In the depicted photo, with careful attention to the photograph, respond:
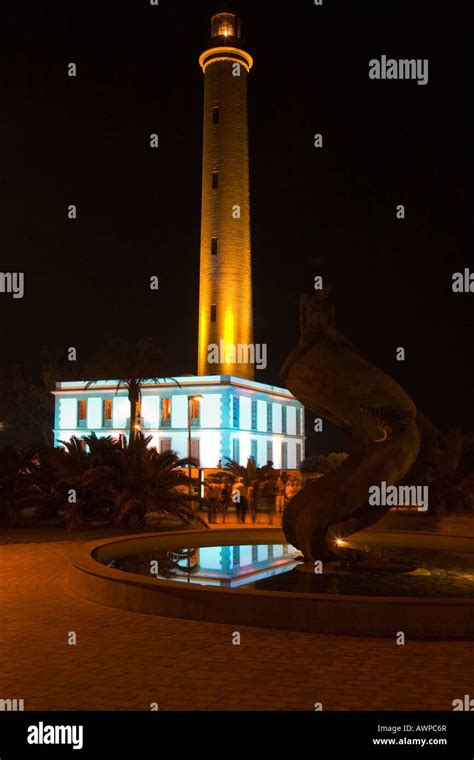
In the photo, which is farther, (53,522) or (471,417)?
(471,417)

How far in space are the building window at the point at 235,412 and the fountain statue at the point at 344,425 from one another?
99.1 feet

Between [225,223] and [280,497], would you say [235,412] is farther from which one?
[280,497]

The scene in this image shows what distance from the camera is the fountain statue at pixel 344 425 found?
830cm

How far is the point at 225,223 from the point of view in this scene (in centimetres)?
3931

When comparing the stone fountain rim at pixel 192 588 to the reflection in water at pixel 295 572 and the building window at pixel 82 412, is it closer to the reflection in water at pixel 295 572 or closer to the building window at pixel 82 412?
the reflection in water at pixel 295 572

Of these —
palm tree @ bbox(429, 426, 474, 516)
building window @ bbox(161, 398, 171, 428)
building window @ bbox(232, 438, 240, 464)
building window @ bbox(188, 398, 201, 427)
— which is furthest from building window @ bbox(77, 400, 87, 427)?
palm tree @ bbox(429, 426, 474, 516)

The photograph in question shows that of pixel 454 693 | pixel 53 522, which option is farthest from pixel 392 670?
pixel 53 522

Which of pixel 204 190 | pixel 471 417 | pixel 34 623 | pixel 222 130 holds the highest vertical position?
pixel 222 130

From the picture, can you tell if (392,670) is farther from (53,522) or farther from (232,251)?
(232,251)

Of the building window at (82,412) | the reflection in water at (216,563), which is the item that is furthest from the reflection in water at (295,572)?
the building window at (82,412)

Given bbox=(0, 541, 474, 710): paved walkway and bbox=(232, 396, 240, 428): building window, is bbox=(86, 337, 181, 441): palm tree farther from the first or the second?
bbox=(0, 541, 474, 710): paved walkway

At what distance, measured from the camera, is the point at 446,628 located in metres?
6.26

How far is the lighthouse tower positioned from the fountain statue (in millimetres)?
30822

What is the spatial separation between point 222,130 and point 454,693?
126 ft
